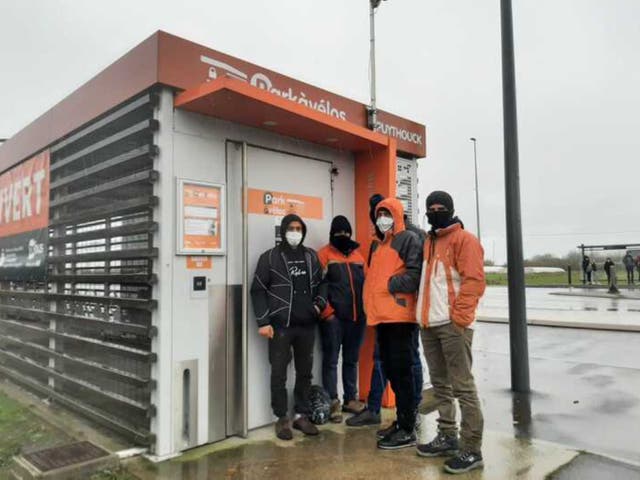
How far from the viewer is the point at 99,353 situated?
4711mm

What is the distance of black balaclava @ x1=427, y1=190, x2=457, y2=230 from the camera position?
3754mm

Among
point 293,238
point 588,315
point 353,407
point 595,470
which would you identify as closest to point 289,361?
point 353,407

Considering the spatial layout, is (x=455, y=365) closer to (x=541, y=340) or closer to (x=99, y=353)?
(x=99, y=353)

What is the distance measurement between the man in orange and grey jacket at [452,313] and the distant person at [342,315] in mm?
1067

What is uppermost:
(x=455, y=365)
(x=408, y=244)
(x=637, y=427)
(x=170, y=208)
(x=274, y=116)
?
(x=274, y=116)

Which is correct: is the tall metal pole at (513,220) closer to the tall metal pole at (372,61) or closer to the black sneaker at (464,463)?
the tall metal pole at (372,61)

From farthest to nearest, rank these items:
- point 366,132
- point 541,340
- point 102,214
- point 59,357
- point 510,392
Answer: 1. point 541,340
2. point 510,392
3. point 59,357
4. point 366,132
5. point 102,214

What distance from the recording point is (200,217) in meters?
4.13

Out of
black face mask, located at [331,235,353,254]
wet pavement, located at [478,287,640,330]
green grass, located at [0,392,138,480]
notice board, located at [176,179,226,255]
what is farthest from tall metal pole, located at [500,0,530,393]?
wet pavement, located at [478,287,640,330]

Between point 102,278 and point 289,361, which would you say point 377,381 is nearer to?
point 289,361

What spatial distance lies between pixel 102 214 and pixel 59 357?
192 centimetres

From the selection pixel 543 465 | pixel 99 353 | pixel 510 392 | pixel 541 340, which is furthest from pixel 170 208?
pixel 541 340

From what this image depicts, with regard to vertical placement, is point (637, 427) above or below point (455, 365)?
below

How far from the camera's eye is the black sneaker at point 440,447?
12.6 feet
